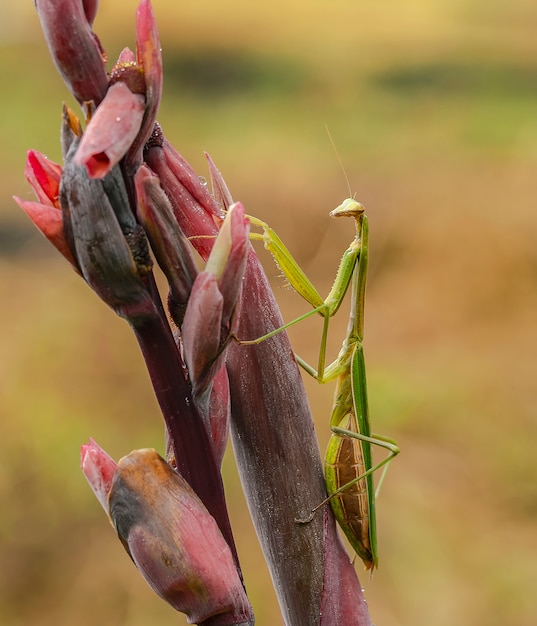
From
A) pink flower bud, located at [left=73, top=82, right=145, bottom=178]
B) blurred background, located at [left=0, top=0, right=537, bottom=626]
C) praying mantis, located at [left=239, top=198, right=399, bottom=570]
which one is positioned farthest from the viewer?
blurred background, located at [left=0, top=0, right=537, bottom=626]

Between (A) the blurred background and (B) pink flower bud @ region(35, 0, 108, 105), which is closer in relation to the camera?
(B) pink flower bud @ region(35, 0, 108, 105)

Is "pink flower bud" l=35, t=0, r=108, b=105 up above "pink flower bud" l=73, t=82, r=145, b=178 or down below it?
above

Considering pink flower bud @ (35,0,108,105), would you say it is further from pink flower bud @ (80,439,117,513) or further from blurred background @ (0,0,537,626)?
blurred background @ (0,0,537,626)

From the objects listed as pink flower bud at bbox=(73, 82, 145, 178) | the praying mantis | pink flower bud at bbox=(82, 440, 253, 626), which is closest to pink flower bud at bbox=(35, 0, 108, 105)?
pink flower bud at bbox=(73, 82, 145, 178)

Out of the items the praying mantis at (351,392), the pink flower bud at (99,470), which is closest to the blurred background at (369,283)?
the praying mantis at (351,392)

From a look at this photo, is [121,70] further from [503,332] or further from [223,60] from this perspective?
[223,60]

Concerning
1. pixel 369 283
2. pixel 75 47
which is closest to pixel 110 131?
pixel 75 47
